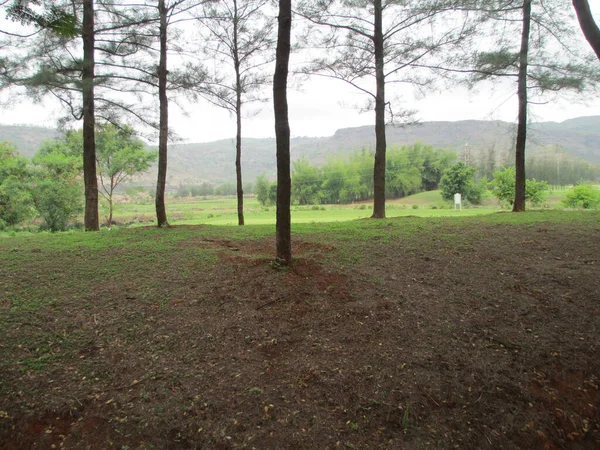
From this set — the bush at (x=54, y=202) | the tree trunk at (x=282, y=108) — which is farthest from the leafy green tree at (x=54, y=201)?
the tree trunk at (x=282, y=108)

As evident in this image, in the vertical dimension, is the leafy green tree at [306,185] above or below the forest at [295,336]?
above

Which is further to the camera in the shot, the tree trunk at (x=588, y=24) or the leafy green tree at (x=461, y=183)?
the leafy green tree at (x=461, y=183)

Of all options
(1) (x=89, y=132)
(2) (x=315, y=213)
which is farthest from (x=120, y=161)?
(1) (x=89, y=132)

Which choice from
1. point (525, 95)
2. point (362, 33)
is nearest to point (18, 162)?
point (362, 33)

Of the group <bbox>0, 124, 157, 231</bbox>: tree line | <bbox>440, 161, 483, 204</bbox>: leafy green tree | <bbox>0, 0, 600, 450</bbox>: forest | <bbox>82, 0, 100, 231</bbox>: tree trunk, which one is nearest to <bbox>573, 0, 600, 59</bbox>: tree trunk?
<bbox>0, 0, 600, 450</bbox>: forest

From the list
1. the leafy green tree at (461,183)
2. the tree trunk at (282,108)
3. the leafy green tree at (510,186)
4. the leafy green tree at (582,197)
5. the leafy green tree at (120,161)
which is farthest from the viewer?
the leafy green tree at (461,183)

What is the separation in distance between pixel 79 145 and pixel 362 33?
1010 inches

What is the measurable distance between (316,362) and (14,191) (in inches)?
1031

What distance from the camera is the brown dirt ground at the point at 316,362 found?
2295 millimetres

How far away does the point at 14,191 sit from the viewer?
2139cm

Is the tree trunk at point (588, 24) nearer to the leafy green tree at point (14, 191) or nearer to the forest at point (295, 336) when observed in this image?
the forest at point (295, 336)

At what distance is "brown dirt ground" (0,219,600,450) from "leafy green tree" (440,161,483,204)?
43.6 meters

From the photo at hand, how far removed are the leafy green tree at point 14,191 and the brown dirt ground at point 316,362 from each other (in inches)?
875

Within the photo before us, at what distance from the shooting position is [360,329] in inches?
130
